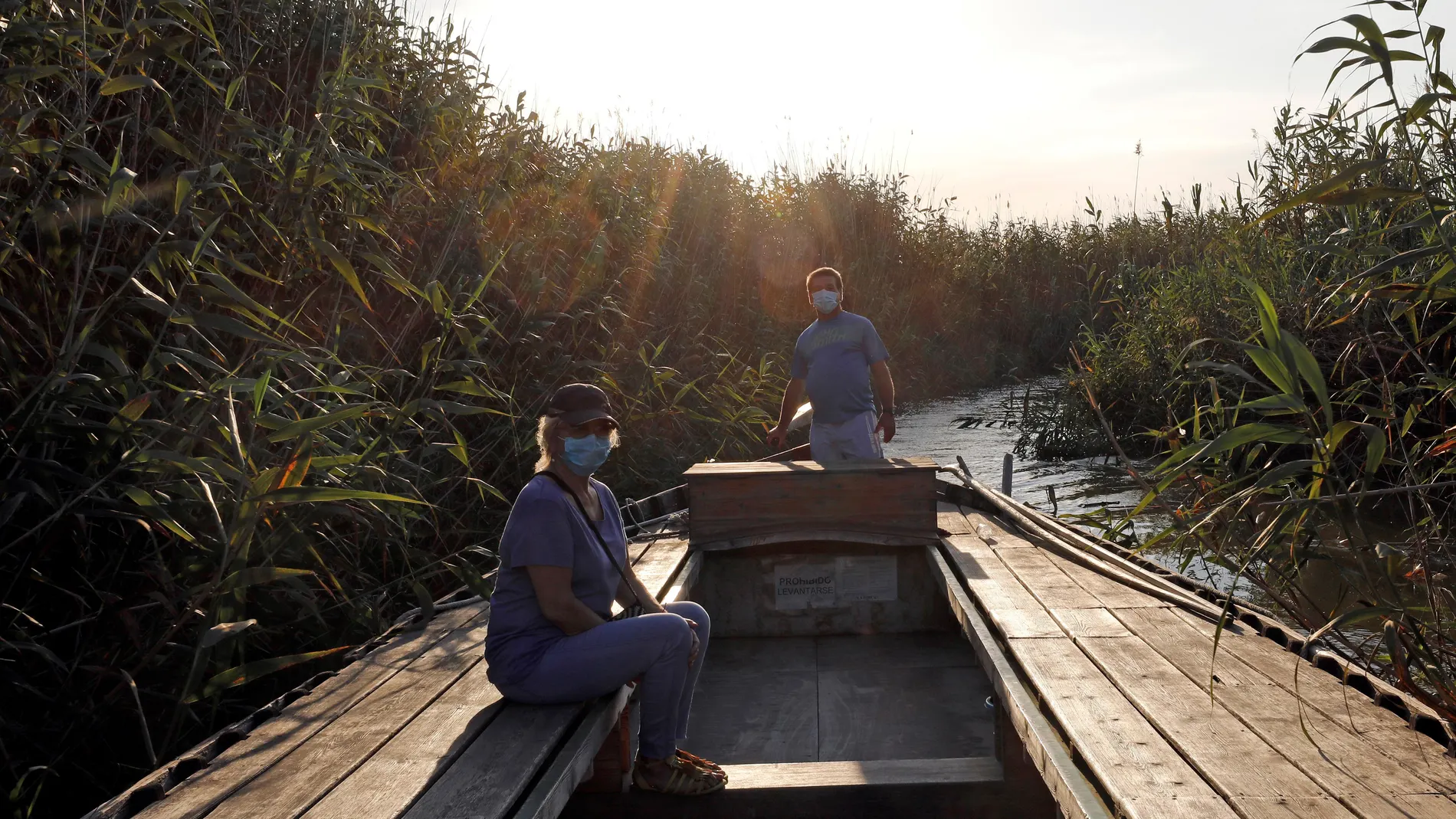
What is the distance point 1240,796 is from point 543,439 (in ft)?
6.16

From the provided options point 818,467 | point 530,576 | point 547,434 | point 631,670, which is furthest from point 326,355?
point 818,467

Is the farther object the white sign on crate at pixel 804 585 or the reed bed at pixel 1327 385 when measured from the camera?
the white sign on crate at pixel 804 585

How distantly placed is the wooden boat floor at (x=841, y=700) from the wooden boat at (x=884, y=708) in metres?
0.01

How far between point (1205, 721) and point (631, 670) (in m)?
1.47

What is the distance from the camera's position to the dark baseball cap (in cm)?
290

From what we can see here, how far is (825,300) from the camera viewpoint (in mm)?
5902

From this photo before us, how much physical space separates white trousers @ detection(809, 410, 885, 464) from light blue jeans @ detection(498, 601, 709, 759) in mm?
3156

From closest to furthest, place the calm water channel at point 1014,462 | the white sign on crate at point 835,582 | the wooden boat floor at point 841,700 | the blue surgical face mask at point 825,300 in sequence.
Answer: the wooden boat floor at point 841,700 → the white sign on crate at point 835,582 → the blue surgical face mask at point 825,300 → the calm water channel at point 1014,462

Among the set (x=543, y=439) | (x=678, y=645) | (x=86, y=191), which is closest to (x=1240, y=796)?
(x=678, y=645)

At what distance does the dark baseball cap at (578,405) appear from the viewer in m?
2.90

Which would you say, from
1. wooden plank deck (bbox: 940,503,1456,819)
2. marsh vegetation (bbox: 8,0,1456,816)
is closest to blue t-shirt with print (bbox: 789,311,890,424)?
marsh vegetation (bbox: 8,0,1456,816)

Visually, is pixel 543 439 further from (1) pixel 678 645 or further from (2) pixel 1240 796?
(2) pixel 1240 796

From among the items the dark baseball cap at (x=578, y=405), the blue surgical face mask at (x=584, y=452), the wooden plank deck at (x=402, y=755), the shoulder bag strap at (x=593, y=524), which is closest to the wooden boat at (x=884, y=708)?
the wooden plank deck at (x=402, y=755)

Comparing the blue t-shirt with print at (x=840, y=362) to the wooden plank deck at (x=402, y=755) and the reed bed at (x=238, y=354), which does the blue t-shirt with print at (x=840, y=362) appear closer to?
the reed bed at (x=238, y=354)
